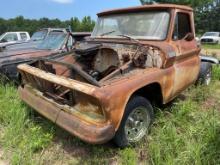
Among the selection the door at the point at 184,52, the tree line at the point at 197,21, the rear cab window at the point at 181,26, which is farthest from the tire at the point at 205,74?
the tree line at the point at 197,21

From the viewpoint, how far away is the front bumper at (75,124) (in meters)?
3.20

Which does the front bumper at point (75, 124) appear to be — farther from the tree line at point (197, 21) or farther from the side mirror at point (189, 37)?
the tree line at point (197, 21)

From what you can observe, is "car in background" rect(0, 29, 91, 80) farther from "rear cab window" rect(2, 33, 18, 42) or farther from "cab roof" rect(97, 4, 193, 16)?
"rear cab window" rect(2, 33, 18, 42)

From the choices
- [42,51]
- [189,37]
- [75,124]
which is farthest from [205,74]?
[75,124]

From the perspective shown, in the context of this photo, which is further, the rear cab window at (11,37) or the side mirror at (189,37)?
the rear cab window at (11,37)

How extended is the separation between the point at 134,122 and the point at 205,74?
3.72 metres

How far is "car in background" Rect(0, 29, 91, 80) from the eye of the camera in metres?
6.49

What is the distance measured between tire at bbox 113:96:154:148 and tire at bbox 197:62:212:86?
315 cm

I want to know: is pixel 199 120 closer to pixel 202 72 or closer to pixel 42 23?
pixel 202 72

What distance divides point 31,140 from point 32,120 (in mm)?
745

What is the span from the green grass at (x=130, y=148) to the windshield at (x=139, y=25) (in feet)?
4.16

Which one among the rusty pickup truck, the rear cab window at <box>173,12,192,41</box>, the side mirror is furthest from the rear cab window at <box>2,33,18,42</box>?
the side mirror

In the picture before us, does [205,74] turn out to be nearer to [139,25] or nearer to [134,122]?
[139,25]

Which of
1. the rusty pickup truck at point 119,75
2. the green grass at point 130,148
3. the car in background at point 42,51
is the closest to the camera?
the rusty pickup truck at point 119,75
